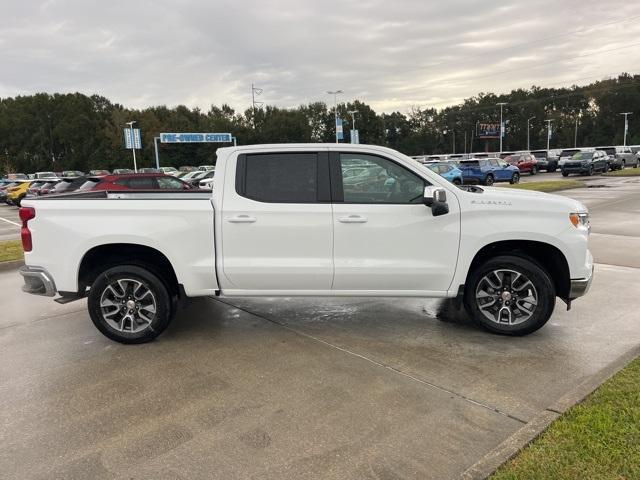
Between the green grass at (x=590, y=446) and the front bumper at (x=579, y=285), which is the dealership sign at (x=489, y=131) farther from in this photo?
the green grass at (x=590, y=446)

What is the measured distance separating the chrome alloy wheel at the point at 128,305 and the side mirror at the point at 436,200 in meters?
2.85

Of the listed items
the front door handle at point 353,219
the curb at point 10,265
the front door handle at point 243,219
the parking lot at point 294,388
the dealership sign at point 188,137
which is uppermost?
the dealership sign at point 188,137

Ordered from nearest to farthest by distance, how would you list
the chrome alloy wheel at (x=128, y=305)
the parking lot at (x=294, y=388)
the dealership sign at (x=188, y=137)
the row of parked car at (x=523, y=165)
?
1. the parking lot at (x=294, y=388)
2. the chrome alloy wheel at (x=128, y=305)
3. the row of parked car at (x=523, y=165)
4. the dealership sign at (x=188, y=137)

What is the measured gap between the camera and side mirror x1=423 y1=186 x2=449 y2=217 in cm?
442

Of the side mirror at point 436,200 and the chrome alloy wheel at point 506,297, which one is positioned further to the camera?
the chrome alloy wheel at point 506,297

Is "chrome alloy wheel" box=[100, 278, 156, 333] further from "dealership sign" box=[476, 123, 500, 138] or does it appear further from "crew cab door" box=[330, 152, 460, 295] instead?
"dealership sign" box=[476, 123, 500, 138]

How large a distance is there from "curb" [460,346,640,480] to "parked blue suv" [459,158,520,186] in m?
26.2

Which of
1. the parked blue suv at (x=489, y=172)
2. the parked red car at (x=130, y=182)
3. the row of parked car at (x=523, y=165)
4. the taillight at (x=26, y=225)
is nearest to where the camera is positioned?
the taillight at (x=26, y=225)

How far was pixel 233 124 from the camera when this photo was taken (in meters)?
97.2

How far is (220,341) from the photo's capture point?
498 cm

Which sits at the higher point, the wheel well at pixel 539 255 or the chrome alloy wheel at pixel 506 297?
the wheel well at pixel 539 255

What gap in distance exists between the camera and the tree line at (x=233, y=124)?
9344cm

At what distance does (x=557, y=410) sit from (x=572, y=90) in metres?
130

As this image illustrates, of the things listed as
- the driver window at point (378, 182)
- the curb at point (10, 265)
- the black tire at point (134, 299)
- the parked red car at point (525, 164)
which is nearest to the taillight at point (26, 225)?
the black tire at point (134, 299)
